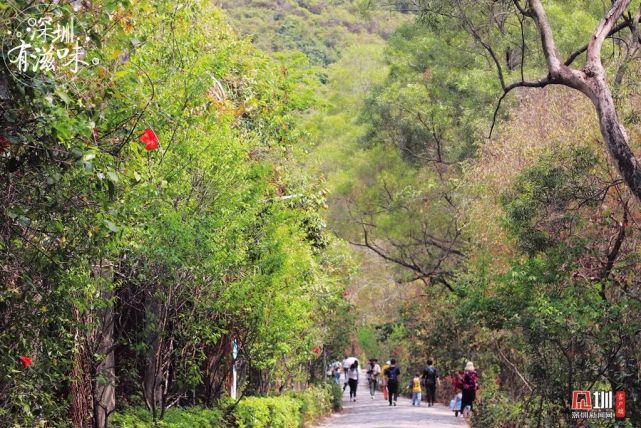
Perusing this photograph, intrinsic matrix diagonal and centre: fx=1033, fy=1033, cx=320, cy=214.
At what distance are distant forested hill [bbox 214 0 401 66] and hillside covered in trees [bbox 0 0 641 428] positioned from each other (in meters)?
55.6

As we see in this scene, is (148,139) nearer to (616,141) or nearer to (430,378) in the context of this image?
(616,141)

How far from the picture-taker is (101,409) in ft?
43.3

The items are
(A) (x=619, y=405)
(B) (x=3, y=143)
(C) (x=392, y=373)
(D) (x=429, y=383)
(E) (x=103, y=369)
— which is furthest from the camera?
(D) (x=429, y=383)

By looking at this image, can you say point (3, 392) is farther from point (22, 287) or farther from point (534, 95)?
point (534, 95)

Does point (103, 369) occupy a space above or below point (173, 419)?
above

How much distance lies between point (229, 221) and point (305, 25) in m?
82.0

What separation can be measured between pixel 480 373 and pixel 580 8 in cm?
1464

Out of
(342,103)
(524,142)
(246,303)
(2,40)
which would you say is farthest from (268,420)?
(342,103)

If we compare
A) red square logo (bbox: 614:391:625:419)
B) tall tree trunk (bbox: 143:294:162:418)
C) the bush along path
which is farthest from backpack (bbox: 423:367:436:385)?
tall tree trunk (bbox: 143:294:162:418)

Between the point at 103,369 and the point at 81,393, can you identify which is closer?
the point at 81,393

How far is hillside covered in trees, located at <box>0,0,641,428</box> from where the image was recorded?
8414mm

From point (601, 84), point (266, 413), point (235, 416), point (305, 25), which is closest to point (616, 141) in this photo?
point (601, 84)

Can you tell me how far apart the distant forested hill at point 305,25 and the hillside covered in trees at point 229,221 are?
5557 centimetres

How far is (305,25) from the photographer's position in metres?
94.1
